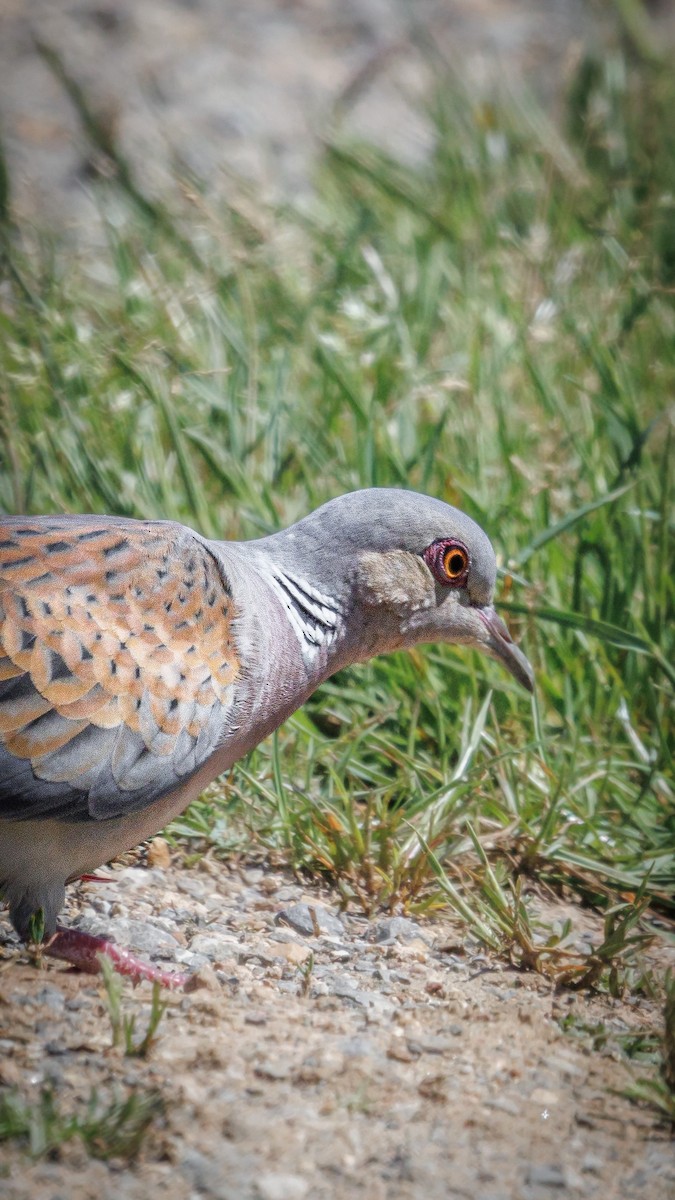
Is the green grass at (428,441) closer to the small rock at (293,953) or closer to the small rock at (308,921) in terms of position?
the small rock at (308,921)

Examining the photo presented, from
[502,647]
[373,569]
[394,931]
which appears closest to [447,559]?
[373,569]

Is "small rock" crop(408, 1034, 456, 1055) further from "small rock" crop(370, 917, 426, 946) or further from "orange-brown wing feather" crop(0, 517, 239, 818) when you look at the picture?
"orange-brown wing feather" crop(0, 517, 239, 818)

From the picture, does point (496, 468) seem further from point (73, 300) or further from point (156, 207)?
point (156, 207)

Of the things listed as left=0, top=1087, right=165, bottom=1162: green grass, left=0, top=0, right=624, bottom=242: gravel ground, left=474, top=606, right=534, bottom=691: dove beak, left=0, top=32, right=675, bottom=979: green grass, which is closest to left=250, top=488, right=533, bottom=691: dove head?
left=474, top=606, right=534, bottom=691: dove beak

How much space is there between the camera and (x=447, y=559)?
138 inches

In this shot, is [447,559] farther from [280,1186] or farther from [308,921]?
[280,1186]

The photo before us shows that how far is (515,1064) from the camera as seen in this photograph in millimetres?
2779

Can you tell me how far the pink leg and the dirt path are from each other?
5 centimetres

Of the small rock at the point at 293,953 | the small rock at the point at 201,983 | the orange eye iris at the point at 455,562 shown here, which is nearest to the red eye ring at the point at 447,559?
the orange eye iris at the point at 455,562

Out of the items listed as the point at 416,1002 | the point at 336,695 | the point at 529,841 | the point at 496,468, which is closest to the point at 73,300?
the point at 496,468

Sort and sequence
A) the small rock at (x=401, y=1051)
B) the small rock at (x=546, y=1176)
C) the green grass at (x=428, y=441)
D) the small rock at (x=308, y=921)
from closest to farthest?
the small rock at (x=546, y=1176)
the small rock at (x=401, y=1051)
the small rock at (x=308, y=921)
the green grass at (x=428, y=441)

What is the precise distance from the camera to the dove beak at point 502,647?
3.70 meters

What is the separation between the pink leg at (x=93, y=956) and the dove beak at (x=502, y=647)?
1306 millimetres

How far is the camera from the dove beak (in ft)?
12.1
